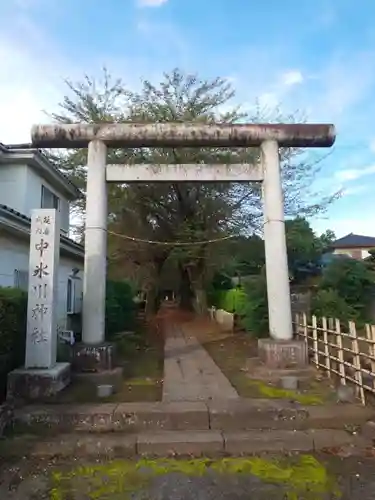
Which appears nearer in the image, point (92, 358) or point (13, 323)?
point (13, 323)

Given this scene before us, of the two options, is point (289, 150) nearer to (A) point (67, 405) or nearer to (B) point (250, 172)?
(B) point (250, 172)

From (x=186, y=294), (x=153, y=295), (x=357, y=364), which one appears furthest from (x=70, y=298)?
(x=186, y=294)

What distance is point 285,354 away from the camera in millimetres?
8578

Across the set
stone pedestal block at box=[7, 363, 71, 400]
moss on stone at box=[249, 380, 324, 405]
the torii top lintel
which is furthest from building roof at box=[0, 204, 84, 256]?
moss on stone at box=[249, 380, 324, 405]

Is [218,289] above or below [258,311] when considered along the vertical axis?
above

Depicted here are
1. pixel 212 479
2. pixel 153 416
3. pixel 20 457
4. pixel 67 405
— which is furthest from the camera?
pixel 67 405

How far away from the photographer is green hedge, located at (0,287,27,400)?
6.23m

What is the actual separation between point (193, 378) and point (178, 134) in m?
5.62

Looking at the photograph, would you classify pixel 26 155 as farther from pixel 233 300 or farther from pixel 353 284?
pixel 353 284

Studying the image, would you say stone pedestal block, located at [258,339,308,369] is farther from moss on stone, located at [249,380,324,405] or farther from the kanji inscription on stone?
the kanji inscription on stone

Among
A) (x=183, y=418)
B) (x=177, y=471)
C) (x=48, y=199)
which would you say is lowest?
(x=177, y=471)

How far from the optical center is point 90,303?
8.82m

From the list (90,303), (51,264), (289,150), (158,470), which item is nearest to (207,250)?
(289,150)

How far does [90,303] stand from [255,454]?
17.0 ft
